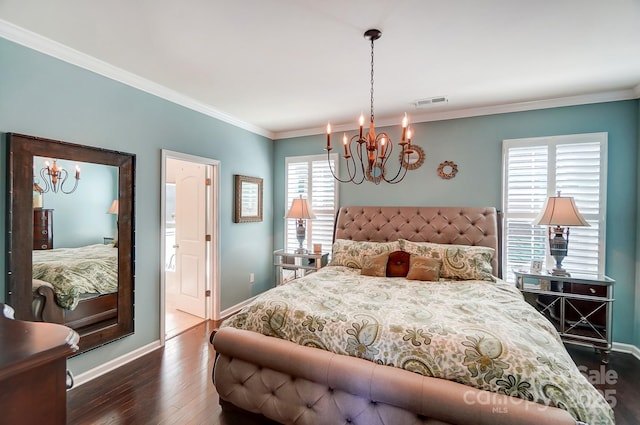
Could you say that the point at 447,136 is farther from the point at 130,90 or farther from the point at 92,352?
the point at 92,352

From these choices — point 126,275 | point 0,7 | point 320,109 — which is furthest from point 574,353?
point 0,7

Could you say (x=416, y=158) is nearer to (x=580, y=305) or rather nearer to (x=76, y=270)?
(x=580, y=305)

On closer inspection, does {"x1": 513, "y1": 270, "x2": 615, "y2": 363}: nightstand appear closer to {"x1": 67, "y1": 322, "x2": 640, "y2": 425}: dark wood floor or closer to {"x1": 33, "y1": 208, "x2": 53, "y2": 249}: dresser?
{"x1": 67, "y1": 322, "x2": 640, "y2": 425}: dark wood floor

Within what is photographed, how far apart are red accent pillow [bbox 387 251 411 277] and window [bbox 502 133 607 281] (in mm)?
1386

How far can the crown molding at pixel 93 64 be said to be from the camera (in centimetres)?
205

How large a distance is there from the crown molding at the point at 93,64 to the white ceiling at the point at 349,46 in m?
0.01

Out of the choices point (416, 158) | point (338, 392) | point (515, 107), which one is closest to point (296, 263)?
point (416, 158)

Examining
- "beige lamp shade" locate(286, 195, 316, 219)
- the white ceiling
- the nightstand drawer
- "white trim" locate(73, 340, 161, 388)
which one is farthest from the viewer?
"beige lamp shade" locate(286, 195, 316, 219)

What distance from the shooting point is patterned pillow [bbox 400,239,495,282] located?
9.46 feet

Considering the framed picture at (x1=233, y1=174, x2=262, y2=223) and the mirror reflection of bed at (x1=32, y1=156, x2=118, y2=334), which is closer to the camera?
the mirror reflection of bed at (x1=32, y1=156, x2=118, y2=334)

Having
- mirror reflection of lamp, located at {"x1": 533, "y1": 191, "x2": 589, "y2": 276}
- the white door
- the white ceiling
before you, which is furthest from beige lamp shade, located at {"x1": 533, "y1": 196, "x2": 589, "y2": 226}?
the white door

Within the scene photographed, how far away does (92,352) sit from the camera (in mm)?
2539

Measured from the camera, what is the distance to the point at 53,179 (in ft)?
7.55

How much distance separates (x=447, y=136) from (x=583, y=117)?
1.37 m
